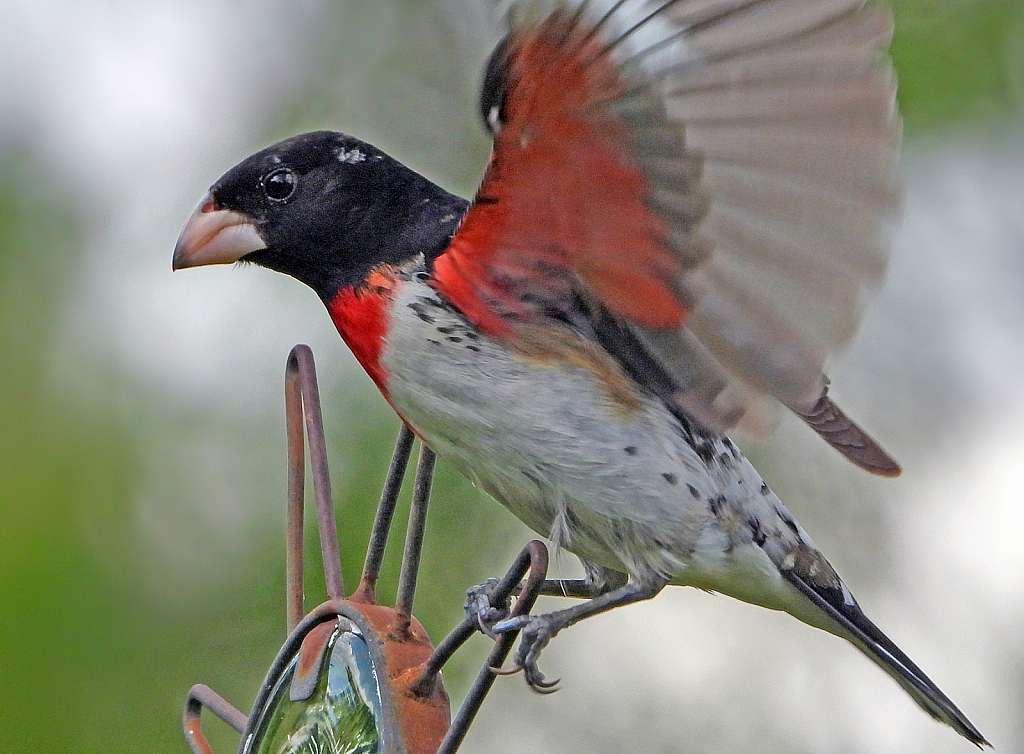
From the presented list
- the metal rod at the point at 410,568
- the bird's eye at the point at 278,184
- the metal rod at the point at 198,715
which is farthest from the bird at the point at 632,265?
the metal rod at the point at 198,715

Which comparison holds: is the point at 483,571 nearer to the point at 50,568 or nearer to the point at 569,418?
the point at 50,568

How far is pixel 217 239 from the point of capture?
2.27 metres

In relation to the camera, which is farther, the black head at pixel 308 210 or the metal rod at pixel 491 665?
the black head at pixel 308 210

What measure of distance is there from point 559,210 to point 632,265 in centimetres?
14

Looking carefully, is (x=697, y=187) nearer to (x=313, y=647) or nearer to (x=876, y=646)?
(x=313, y=647)

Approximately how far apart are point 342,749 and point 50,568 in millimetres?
1805

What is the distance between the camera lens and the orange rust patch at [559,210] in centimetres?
172

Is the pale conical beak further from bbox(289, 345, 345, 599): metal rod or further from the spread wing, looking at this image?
the spread wing

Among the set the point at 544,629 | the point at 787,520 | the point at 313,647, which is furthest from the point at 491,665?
the point at 787,520

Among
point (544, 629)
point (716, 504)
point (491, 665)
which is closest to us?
point (491, 665)

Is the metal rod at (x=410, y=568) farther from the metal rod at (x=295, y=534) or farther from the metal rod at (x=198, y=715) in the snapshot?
the metal rod at (x=198, y=715)

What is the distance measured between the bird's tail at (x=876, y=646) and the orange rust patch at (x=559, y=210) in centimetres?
69

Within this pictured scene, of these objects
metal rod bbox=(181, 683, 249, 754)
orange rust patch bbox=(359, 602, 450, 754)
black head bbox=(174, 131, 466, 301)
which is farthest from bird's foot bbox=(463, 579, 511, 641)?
black head bbox=(174, 131, 466, 301)

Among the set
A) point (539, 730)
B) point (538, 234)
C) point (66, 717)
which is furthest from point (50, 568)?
point (538, 234)
